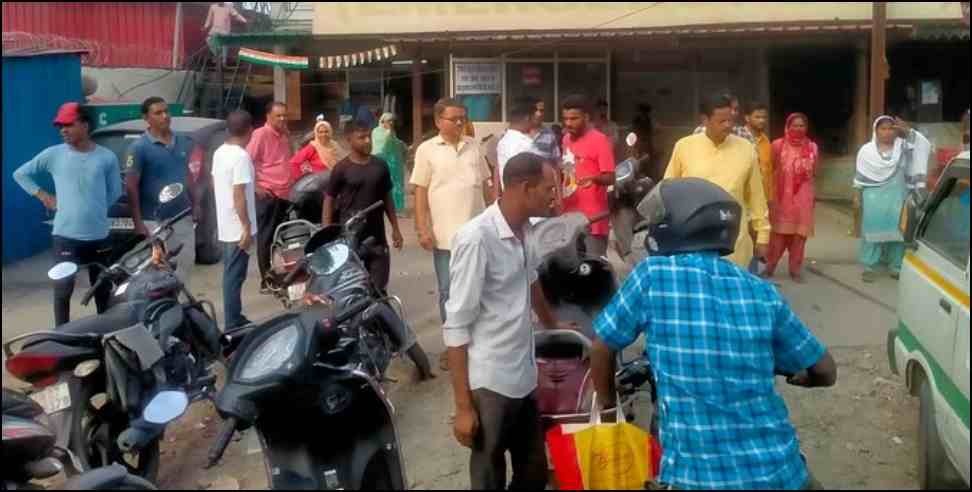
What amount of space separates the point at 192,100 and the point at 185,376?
23.4 ft

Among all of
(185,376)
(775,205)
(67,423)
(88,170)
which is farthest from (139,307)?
(775,205)

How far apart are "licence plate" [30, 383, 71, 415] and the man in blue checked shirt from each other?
2.53 m

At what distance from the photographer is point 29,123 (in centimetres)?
784

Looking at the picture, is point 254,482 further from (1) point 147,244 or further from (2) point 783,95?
(2) point 783,95

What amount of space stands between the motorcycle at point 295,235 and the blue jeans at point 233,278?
0.21 m

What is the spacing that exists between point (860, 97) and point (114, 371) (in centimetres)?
1203

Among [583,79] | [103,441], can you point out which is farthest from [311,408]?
[583,79]

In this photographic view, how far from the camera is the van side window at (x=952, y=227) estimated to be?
4.49 meters

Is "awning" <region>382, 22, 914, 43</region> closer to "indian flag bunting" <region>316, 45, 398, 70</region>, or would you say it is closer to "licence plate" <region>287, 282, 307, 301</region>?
"indian flag bunting" <region>316, 45, 398, 70</region>

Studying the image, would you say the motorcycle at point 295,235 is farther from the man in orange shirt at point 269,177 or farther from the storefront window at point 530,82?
the storefront window at point 530,82

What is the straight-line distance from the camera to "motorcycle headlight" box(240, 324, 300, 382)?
3711 millimetres

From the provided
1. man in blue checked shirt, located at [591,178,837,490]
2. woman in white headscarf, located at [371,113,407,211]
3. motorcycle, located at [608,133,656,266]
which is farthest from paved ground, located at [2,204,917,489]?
woman in white headscarf, located at [371,113,407,211]

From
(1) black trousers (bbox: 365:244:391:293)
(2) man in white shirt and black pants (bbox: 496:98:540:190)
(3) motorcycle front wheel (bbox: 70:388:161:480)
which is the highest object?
(2) man in white shirt and black pants (bbox: 496:98:540:190)

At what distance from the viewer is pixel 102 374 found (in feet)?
15.4
